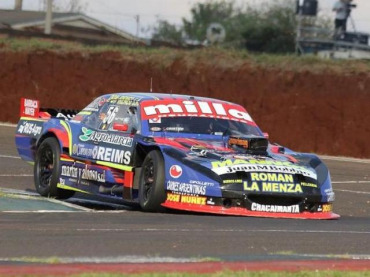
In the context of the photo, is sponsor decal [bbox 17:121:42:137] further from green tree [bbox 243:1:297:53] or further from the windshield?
green tree [bbox 243:1:297:53]

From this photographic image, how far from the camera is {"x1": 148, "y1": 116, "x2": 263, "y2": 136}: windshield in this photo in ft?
40.2

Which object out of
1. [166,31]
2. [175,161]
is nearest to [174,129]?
[175,161]

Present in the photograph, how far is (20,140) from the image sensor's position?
47.3 ft

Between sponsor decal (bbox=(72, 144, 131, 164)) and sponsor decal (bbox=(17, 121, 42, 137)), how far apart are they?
49.3 inches

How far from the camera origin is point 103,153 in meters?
12.3

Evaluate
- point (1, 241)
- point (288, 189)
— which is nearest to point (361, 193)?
point (288, 189)

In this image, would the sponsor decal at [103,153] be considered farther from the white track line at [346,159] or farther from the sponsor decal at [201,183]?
the white track line at [346,159]

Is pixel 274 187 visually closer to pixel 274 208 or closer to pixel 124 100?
pixel 274 208

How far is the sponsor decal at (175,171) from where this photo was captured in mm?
11062

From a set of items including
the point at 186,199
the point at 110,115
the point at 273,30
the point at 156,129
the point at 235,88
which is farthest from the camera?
the point at 273,30

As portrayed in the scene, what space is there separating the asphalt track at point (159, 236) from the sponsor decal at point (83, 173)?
46 cm

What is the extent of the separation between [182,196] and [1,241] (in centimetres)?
319

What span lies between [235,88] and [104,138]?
54.8 ft

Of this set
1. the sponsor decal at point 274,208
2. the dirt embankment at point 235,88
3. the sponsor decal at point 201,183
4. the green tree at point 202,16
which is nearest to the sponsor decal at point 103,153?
the sponsor decal at point 201,183
